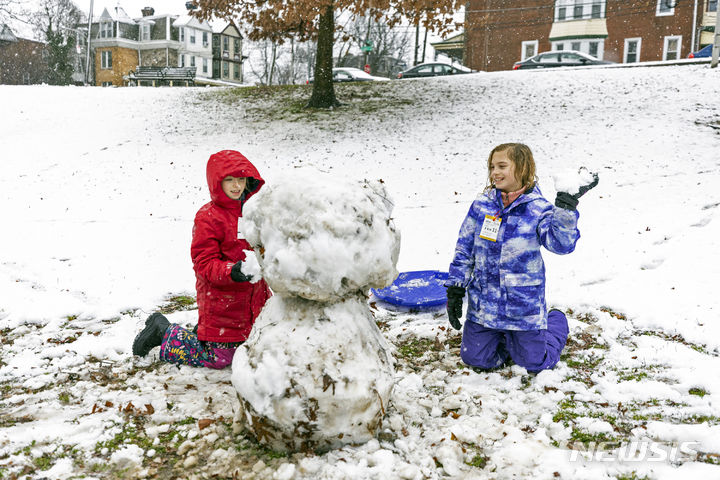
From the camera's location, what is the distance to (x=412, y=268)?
6555mm

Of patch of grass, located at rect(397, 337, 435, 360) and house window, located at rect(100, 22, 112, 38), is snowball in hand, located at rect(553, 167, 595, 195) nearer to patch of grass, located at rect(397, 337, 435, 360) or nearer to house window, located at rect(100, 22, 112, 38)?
patch of grass, located at rect(397, 337, 435, 360)

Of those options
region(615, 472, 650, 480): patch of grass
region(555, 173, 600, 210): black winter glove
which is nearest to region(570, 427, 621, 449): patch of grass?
region(615, 472, 650, 480): patch of grass

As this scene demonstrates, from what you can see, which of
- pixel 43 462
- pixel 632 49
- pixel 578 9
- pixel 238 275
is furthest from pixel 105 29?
pixel 43 462

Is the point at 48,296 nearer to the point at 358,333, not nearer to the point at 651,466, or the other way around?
the point at 358,333

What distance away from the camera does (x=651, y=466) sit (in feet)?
7.97

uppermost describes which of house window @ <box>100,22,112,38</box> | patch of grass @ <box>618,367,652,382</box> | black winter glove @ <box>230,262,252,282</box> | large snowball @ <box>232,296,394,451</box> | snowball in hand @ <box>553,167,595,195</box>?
house window @ <box>100,22,112,38</box>

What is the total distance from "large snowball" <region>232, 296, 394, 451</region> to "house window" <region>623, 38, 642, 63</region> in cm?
3261

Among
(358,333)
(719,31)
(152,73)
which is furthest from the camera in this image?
(152,73)

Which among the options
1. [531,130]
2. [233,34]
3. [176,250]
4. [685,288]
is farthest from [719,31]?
[233,34]

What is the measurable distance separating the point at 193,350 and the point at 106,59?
164ft

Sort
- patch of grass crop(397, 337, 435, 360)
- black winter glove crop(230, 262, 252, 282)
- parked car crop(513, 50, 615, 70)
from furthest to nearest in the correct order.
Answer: parked car crop(513, 50, 615, 70) < patch of grass crop(397, 337, 435, 360) < black winter glove crop(230, 262, 252, 282)

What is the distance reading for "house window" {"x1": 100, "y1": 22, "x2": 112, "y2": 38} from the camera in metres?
45.7

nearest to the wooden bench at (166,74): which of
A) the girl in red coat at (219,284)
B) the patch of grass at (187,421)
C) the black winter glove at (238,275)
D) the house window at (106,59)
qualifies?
the house window at (106,59)

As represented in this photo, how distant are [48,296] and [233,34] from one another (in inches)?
1941
